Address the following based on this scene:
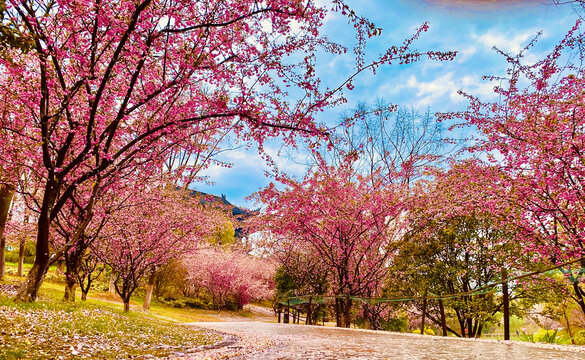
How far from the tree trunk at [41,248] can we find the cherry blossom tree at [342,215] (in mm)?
7557

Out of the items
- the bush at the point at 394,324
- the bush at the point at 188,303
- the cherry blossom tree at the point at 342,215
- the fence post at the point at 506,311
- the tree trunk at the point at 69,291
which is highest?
the cherry blossom tree at the point at 342,215

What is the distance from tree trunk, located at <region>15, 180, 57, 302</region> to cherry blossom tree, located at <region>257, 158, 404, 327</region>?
7557 mm

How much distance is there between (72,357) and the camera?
439 centimetres

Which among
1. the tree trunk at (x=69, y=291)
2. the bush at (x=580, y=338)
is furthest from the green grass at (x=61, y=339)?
the bush at (x=580, y=338)

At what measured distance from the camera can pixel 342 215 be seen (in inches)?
496

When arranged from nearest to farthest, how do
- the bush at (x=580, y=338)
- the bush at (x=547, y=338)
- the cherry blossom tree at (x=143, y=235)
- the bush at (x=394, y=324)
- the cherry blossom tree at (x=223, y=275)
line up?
the bush at (x=547, y=338) < the bush at (x=580, y=338) < the cherry blossom tree at (x=143, y=235) < the bush at (x=394, y=324) < the cherry blossom tree at (x=223, y=275)

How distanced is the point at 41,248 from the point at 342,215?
9136mm

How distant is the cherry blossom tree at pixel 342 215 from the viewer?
12852 mm

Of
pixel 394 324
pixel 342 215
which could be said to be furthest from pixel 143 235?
pixel 394 324

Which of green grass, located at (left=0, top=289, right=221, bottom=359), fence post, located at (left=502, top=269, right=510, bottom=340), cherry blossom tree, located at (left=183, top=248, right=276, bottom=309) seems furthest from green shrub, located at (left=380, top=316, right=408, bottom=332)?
cherry blossom tree, located at (left=183, top=248, right=276, bottom=309)

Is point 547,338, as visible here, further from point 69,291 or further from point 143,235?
point 69,291

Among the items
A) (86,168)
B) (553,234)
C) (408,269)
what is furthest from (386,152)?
(86,168)

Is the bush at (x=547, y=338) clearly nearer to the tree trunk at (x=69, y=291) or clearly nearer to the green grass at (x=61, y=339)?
the green grass at (x=61, y=339)

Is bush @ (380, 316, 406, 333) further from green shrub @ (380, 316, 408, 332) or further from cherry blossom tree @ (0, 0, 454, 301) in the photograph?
cherry blossom tree @ (0, 0, 454, 301)
